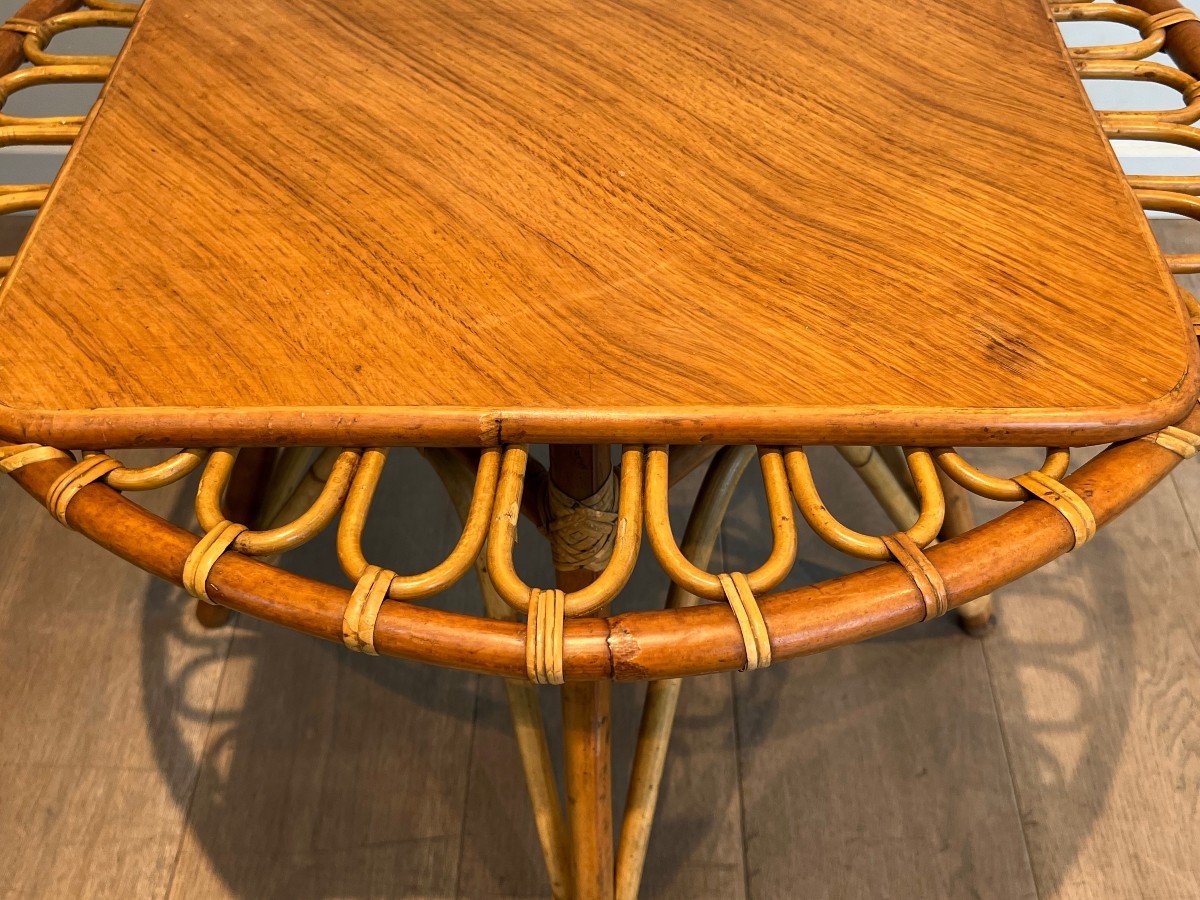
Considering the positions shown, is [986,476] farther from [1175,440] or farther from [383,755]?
[383,755]

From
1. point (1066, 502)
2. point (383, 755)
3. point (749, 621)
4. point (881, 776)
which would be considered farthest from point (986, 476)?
point (383, 755)

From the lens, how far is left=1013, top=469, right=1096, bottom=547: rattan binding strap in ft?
1.63

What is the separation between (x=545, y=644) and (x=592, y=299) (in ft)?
0.63

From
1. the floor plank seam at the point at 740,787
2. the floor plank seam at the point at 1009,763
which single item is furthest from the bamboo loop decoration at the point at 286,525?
the floor plank seam at the point at 1009,763

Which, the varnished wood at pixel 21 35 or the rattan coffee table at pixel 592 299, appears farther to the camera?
the varnished wood at pixel 21 35

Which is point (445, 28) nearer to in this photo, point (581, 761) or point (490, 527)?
point (490, 527)

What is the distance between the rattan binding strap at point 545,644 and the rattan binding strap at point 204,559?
0.49 ft

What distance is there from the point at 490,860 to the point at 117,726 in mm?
375

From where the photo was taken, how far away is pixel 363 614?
467 millimetres

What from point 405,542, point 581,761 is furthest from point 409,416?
point 405,542

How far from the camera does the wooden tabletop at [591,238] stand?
507mm

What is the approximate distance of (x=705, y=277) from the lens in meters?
0.56

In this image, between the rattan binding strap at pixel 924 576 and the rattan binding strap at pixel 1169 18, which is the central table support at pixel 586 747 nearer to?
the rattan binding strap at pixel 924 576

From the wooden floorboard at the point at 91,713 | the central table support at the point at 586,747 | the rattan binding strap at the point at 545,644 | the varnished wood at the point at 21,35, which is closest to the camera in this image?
the rattan binding strap at the point at 545,644
